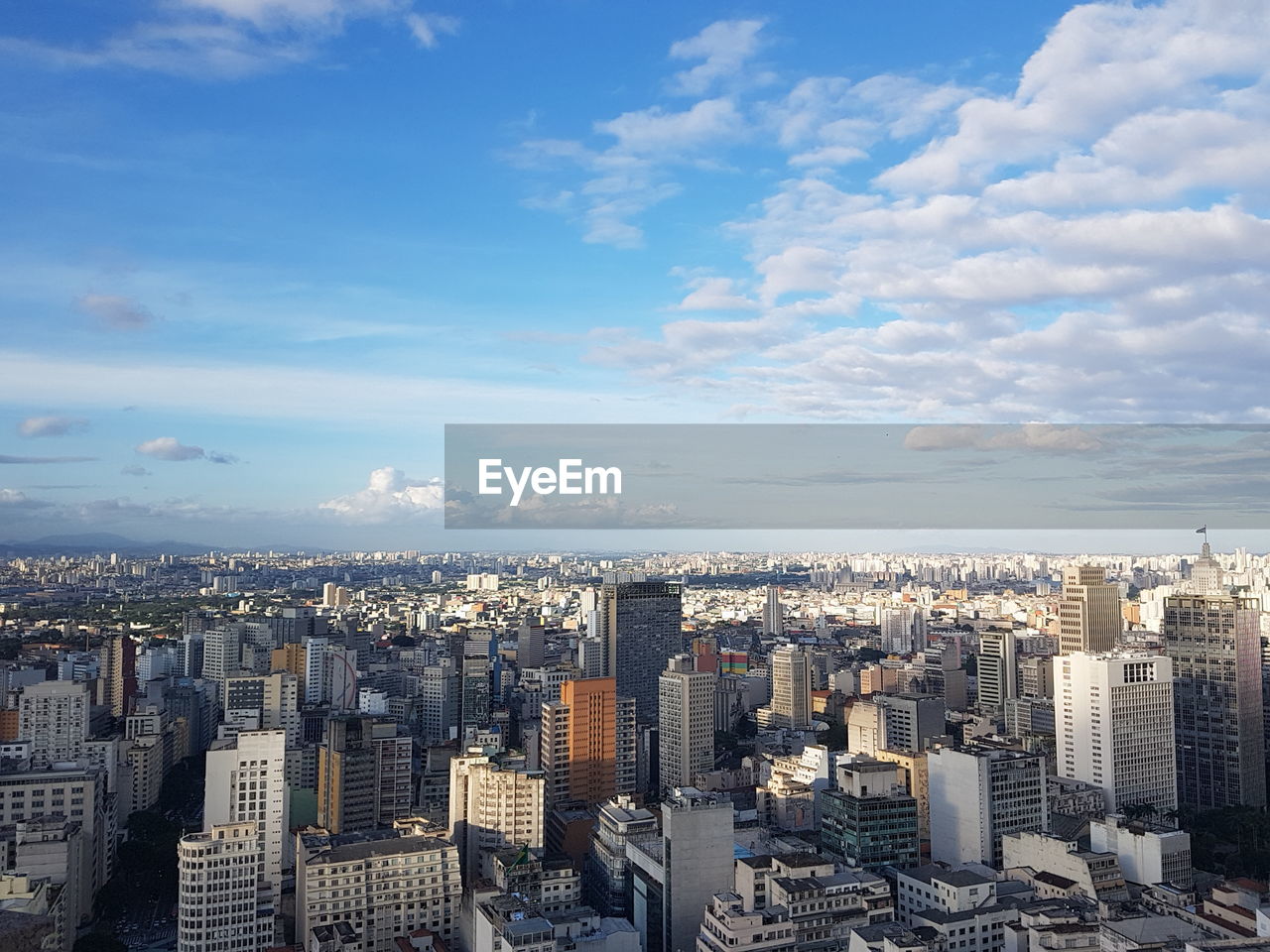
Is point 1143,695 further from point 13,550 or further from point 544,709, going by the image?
point 13,550

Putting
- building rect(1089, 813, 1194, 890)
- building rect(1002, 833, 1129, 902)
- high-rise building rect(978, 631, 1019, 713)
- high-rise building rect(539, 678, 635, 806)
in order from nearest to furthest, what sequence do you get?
building rect(1002, 833, 1129, 902) < building rect(1089, 813, 1194, 890) < high-rise building rect(539, 678, 635, 806) < high-rise building rect(978, 631, 1019, 713)

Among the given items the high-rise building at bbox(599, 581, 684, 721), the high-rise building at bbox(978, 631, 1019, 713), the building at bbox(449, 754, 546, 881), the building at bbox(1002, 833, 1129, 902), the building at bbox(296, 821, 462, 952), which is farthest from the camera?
the high-rise building at bbox(978, 631, 1019, 713)

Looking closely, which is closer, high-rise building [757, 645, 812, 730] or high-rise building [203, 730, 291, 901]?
high-rise building [203, 730, 291, 901]

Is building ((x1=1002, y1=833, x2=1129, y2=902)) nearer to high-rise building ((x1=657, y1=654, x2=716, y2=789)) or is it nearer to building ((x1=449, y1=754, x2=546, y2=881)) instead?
building ((x1=449, y1=754, x2=546, y2=881))

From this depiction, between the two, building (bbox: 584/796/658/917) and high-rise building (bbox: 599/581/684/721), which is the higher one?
high-rise building (bbox: 599/581/684/721)

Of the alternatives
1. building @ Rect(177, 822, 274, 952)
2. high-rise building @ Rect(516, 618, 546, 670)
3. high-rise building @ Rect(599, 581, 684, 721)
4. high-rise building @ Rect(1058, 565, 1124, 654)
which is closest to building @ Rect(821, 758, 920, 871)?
building @ Rect(177, 822, 274, 952)

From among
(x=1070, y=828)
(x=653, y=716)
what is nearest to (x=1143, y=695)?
(x=1070, y=828)

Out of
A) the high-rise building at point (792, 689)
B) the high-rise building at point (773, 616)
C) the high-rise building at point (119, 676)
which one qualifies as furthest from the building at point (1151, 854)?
the high-rise building at point (773, 616)
